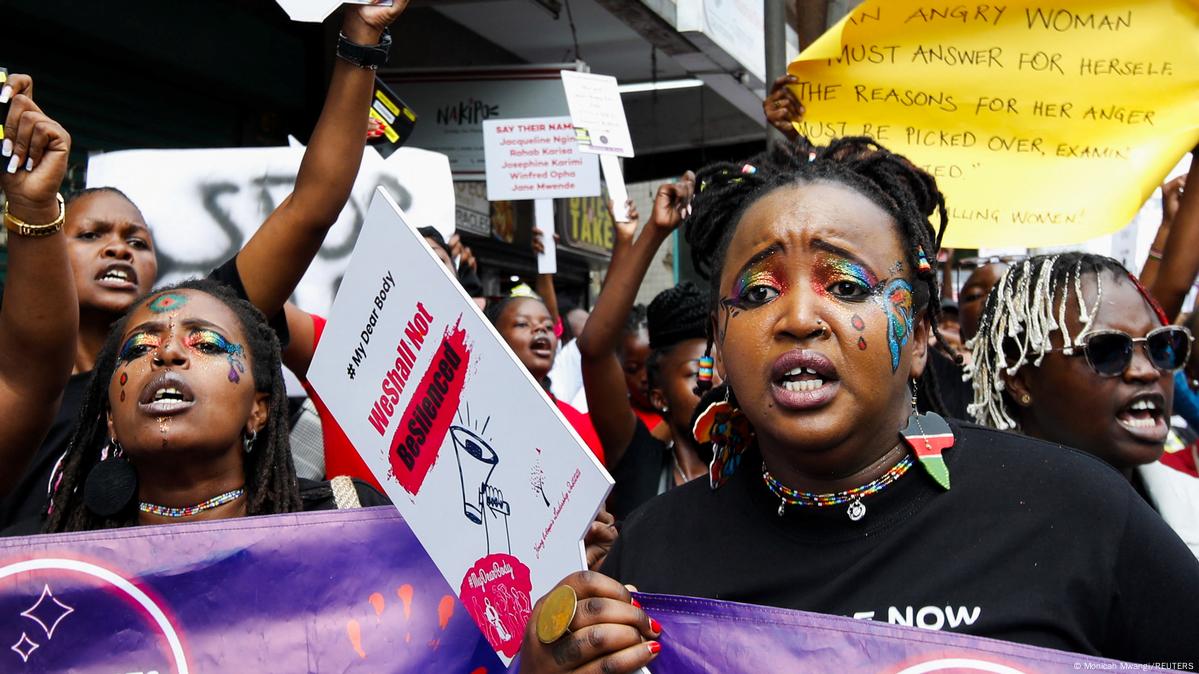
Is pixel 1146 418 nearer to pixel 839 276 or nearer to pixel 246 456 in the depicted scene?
pixel 839 276

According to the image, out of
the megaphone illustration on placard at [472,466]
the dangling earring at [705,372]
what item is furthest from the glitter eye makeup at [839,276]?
the megaphone illustration on placard at [472,466]

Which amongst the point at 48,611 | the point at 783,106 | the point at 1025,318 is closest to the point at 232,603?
the point at 48,611

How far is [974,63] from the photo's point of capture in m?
3.38

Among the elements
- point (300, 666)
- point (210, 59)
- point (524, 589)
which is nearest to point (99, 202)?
point (300, 666)

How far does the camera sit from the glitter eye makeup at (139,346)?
244 centimetres

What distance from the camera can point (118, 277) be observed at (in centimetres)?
320

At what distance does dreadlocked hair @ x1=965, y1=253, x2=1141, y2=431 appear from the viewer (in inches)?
104

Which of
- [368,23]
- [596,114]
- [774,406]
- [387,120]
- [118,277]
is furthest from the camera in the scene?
[596,114]

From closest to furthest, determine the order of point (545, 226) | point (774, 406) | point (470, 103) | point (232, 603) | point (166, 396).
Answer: point (774, 406)
point (232, 603)
point (166, 396)
point (545, 226)
point (470, 103)

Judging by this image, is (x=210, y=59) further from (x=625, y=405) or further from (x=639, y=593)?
(x=639, y=593)

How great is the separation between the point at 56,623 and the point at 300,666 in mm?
442

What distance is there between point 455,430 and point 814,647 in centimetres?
59

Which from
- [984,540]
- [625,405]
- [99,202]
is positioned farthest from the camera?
[625,405]

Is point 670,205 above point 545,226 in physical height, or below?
above
